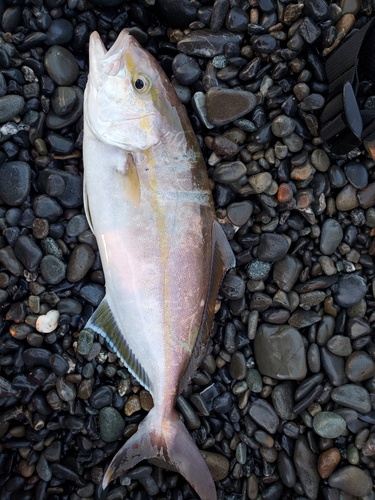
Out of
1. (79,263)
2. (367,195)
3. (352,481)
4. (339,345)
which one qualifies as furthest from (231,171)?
(352,481)

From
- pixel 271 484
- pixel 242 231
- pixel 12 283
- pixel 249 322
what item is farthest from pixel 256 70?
pixel 271 484

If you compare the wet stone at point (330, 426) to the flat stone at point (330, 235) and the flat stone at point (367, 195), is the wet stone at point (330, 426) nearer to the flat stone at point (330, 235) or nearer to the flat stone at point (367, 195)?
the flat stone at point (330, 235)

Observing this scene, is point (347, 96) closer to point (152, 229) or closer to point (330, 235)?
point (330, 235)

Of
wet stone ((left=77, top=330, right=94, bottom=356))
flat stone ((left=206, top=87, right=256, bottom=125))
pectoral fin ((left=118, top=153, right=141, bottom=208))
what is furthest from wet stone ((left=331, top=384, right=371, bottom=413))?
flat stone ((left=206, top=87, right=256, bottom=125))

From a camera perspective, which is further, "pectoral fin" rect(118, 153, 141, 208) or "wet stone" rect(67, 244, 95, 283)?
"wet stone" rect(67, 244, 95, 283)

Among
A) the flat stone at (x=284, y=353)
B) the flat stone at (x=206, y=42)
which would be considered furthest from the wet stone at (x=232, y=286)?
the flat stone at (x=206, y=42)

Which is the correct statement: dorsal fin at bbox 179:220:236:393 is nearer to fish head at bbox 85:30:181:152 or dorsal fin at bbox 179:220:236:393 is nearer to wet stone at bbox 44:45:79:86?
fish head at bbox 85:30:181:152
